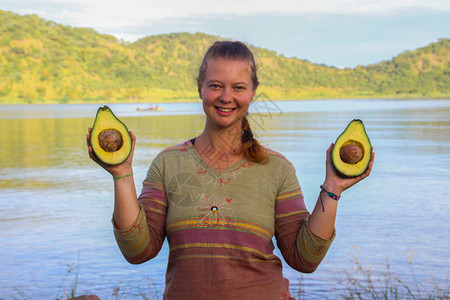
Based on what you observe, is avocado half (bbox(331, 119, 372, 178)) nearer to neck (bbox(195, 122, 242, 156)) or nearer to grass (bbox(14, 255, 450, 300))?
neck (bbox(195, 122, 242, 156))

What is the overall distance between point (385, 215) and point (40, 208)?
18.7 ft

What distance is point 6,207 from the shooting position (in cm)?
944

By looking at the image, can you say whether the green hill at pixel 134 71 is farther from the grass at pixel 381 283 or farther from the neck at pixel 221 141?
the neck at pixel 221 141

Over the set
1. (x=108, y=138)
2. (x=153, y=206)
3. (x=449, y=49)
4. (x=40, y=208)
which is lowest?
(x=40, y=208)

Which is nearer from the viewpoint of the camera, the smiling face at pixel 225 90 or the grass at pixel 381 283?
the smiling face at pixel 225 90

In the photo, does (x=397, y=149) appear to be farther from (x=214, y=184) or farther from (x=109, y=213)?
(x=214, y=184)

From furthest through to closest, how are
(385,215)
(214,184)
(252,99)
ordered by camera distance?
(385,215)
(252,99)
(214,184)

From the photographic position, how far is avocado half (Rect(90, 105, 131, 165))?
6.33 feet

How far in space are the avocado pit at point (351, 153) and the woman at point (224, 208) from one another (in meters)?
0.06

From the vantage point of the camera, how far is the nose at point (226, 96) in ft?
6.98

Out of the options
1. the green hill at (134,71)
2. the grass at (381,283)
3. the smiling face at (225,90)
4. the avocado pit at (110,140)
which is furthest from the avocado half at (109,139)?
the green hill at (134,71)

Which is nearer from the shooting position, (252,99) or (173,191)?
(173,191)

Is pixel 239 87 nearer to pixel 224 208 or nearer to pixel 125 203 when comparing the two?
pixel 224 208

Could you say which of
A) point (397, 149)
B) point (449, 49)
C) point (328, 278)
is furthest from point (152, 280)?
point (449, 49)
